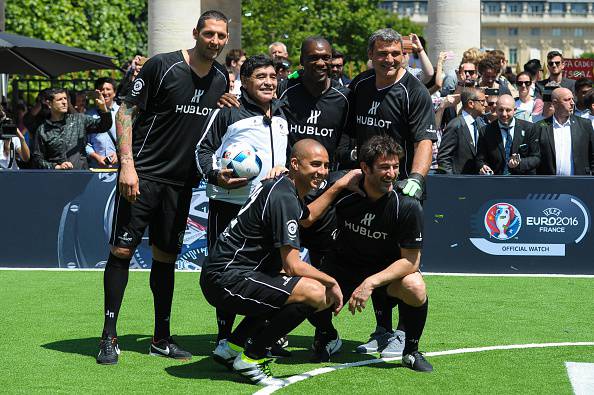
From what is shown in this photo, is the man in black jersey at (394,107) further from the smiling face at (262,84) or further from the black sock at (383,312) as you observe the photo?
the smiling face at (262,84)

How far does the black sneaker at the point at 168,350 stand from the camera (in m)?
8.97

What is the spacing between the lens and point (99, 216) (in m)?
14.7

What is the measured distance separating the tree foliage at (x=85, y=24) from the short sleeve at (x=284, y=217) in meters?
39.1

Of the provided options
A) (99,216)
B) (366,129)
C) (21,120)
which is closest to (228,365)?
(366,129)

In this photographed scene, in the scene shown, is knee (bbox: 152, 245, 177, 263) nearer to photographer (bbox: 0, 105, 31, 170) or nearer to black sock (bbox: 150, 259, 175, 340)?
black sock (bbox: 150, 259, 175, 340)

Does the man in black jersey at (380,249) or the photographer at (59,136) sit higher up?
the photographer at (59,136)

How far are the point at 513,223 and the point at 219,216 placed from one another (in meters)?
6.15

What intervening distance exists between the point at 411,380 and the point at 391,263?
40.3 inches

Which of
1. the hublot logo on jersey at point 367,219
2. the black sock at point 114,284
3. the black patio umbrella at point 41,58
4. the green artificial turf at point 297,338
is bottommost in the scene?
the green artificial turf at point 297,338

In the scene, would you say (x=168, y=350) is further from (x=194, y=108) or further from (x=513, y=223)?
(x=513, y=223)

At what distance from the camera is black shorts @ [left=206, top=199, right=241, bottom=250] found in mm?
9023

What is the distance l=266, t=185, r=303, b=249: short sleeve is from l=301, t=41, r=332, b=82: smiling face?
1456 millimetres

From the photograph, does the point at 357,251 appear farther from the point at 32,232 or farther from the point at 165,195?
the point at 32,232

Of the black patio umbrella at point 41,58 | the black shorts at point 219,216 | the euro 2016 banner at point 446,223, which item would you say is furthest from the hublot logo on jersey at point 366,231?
the black patio umbrella at point 41,58
